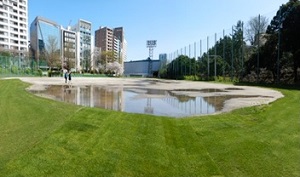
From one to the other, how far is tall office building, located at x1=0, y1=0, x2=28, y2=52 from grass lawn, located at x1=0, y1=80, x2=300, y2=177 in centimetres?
9095

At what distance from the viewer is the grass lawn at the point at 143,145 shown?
12.9ft

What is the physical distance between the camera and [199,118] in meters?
7.50

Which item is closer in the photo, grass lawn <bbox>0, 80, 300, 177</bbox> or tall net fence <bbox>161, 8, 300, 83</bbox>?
grass lawn <bbox>0, 80, 300, 177</bbox>

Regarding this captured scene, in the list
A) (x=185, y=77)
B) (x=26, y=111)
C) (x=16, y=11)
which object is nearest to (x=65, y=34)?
(x=16, y=11)

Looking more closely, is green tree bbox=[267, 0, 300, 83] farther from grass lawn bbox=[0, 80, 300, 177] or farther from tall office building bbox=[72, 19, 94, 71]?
tall office building bbox=[72, 19, 94, 71]

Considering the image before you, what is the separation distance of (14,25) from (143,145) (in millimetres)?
103515

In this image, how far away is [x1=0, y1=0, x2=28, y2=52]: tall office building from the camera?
89688 millimetres

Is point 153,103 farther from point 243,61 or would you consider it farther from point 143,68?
point 143,68

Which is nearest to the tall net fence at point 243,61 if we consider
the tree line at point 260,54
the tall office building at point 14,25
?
the tree line at point 260,54

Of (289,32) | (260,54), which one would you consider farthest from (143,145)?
(260,54)

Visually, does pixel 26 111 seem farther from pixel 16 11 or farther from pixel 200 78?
pixel 16 11

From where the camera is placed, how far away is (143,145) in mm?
4977

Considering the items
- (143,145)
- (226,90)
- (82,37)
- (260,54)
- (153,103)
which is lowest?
(143,145)

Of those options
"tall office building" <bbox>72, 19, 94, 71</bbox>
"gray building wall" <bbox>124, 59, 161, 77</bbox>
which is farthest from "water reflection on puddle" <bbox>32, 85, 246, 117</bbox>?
"tall office building" <bbox>72, 19, 94, 71</bbox>
